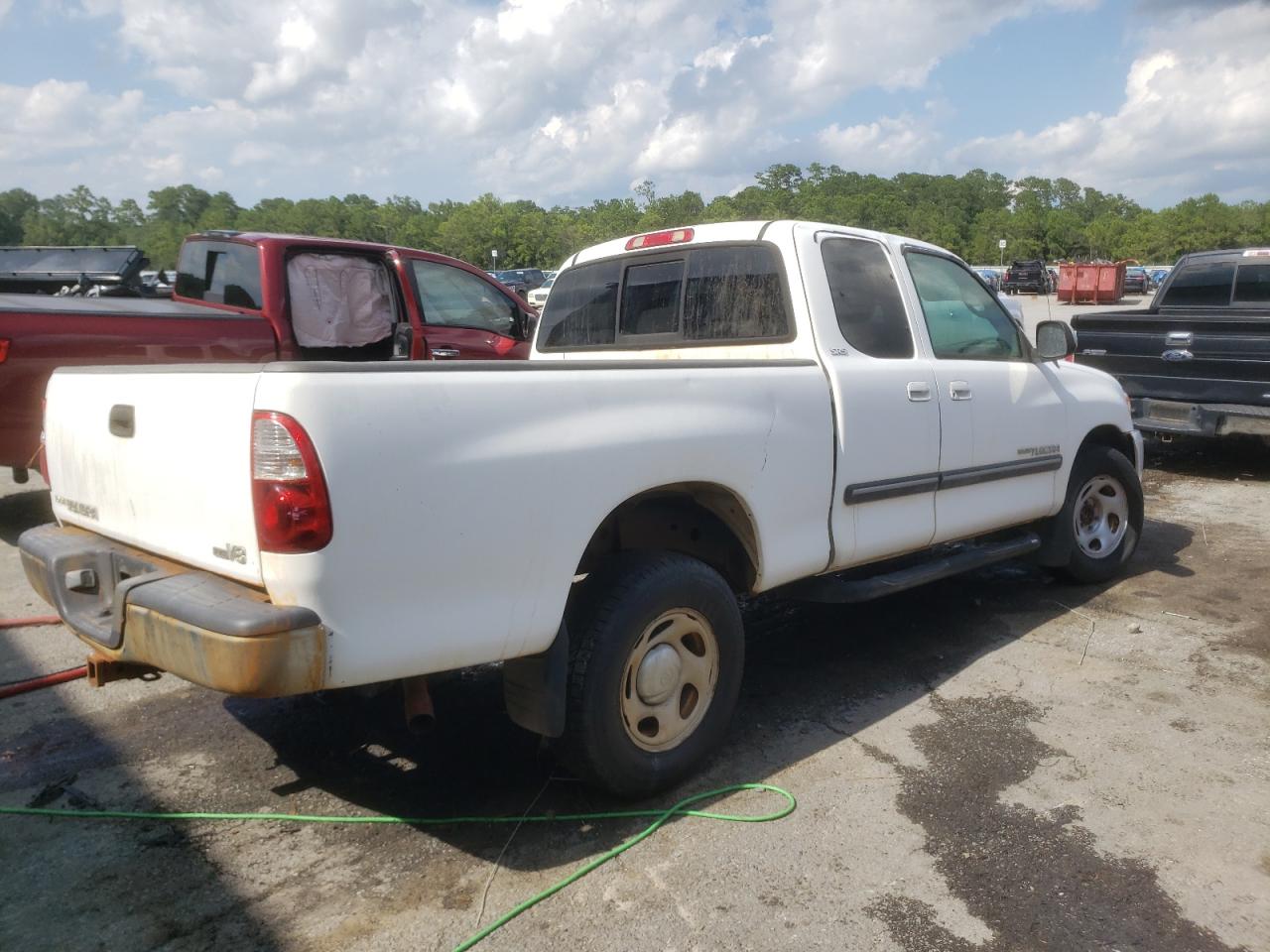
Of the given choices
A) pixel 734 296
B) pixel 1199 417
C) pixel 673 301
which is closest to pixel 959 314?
pixel 734 296

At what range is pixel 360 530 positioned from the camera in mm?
2377

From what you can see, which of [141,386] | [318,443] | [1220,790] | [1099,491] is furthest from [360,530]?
[1099,491]

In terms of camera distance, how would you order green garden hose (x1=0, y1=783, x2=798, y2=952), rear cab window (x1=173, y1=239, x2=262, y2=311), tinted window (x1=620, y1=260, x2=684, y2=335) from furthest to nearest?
1. rear cab window (x1=173, y1=239, x2=262, y2=311)
2. tinted window (x1=620, y1=260, x2=684, y2=335)
3. green garden hose (x1=0, y1=783, x2=798, y2=952)

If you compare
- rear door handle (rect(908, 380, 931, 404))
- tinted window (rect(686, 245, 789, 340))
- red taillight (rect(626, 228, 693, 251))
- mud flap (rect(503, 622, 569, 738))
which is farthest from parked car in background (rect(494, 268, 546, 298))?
mud flap (rect(503, 622, 569, 738))

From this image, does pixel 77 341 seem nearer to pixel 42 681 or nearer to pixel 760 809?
pixel 42 681

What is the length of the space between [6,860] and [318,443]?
1701mm

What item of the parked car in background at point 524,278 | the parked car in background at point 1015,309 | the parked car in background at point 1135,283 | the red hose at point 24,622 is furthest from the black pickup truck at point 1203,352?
the parked car in background at point 1135,283

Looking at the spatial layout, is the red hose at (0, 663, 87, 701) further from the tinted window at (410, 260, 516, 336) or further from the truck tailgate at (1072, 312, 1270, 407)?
the truck tailgate at (1072, 312, 1270, 407)

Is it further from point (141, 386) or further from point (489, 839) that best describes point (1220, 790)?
point (141, 386)

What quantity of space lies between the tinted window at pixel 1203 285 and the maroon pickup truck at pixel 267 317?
6.73 m

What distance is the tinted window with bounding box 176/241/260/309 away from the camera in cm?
671

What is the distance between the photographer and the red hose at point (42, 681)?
Result: 13.3 ft

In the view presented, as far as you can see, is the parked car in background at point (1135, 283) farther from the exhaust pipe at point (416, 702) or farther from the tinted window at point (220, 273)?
the exhaust pipe at point (416, 702)

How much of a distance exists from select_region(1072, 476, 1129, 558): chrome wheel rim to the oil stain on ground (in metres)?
2.30
